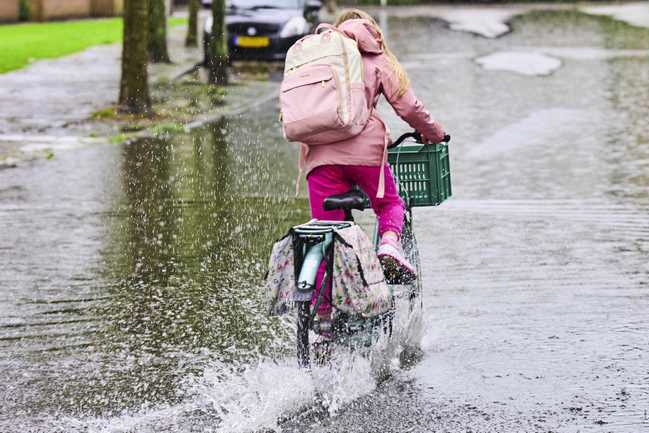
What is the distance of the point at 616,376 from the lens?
631 centimetres

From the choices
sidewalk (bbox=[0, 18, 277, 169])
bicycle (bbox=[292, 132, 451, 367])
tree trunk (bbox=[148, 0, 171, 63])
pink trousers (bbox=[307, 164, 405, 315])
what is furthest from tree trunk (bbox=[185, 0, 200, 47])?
pink trousers (bbox=[307, 164, 405, 315])

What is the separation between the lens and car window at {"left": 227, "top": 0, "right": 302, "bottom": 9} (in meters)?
28.7

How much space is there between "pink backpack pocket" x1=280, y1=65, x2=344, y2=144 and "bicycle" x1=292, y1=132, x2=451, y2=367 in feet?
1.10

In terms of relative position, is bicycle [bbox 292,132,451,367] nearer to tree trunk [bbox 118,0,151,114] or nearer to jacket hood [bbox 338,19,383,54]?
jacket hood [bbox 338,19,383,54]

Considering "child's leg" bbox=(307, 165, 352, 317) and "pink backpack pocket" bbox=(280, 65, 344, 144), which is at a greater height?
"pink backpack pocket" bbox=(280, 65, 344, 144)

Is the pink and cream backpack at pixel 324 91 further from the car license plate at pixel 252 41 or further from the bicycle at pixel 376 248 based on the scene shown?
the car license plate at pixel 252 41

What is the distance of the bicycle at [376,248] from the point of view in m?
5.84

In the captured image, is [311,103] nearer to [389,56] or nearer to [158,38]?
[389,56]

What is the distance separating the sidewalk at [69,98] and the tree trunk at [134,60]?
65 centimetres

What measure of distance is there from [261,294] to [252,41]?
1966 centimetres

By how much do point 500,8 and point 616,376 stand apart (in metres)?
42.3

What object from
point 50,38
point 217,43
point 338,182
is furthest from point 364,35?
point 50,38

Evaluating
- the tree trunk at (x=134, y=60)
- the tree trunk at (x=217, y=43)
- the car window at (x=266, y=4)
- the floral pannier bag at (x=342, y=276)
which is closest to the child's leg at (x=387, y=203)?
the floral pannier bag at (x=342, y=276)

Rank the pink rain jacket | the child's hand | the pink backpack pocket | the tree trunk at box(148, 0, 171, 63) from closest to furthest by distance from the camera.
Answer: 1. the pink backpack pocket
2. the pink rain jacket
3. the child's hand
4. the tree trunk at box(148, 0, 171, 63)
